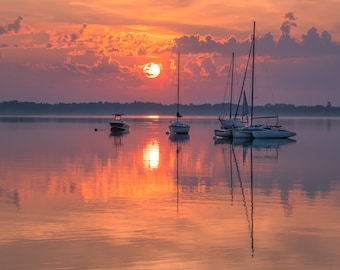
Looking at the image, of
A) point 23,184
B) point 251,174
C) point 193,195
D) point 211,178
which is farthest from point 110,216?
point 251,174

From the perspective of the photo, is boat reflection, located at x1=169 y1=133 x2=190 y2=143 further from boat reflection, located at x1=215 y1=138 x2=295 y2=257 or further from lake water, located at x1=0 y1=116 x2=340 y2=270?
lake water, located at x1=0 y1=116 x2=340 y2=270

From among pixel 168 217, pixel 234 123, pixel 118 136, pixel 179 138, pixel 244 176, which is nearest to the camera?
pixel 168 217

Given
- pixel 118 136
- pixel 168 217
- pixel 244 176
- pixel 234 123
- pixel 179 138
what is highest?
pixel 234 123

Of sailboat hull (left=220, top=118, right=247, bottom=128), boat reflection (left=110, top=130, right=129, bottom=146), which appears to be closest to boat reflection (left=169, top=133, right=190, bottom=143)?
boat reflection (left=110, top=130, right=129, bottom=146)

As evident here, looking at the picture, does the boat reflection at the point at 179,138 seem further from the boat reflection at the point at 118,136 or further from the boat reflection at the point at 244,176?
the boat reflection at the point at 244,176

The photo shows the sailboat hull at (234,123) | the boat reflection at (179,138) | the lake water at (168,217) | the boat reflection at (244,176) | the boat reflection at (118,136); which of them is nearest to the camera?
the lake water at (168,217)

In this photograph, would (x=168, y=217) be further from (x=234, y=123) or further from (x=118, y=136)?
(x=234, y=123)

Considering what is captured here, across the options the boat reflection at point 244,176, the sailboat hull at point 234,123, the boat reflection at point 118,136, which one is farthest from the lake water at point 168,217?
the sailboat hull at point 234,123

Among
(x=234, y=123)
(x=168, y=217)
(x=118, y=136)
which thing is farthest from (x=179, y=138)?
(x=168, y=217)

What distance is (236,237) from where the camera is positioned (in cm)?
1794

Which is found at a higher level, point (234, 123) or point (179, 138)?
point (234, 123)

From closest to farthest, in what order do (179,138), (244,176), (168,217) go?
(168,217) < (244,176) < (179,138)

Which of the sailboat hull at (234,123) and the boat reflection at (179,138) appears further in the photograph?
the sailboat hull at (234,123)

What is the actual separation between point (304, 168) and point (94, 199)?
18687 mm
